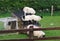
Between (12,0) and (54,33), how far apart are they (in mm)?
7989

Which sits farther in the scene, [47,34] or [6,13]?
[6,13]

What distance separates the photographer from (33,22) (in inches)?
452

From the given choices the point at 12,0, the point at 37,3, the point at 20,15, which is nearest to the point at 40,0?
the point at 37,3

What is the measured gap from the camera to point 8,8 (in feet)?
61.3

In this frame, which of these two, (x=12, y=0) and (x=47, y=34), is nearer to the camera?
(x=47, y=34)

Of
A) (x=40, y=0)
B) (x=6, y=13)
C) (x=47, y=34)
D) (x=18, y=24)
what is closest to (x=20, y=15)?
(x=18, y=24)

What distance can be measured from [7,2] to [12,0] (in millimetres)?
434

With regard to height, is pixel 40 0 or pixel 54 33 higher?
pixel 40 0

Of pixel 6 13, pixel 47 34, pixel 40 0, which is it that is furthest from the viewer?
pixel 40 0

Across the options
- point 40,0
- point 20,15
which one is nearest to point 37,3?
point 40,0

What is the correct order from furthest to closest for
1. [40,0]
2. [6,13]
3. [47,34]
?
[40,0]
[6,13]
[47,34]

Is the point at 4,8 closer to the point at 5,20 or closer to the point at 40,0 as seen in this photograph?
the point at 40,0

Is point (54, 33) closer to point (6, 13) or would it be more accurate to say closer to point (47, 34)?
point (47, 34)

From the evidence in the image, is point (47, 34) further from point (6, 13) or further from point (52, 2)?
point (52, 2)
